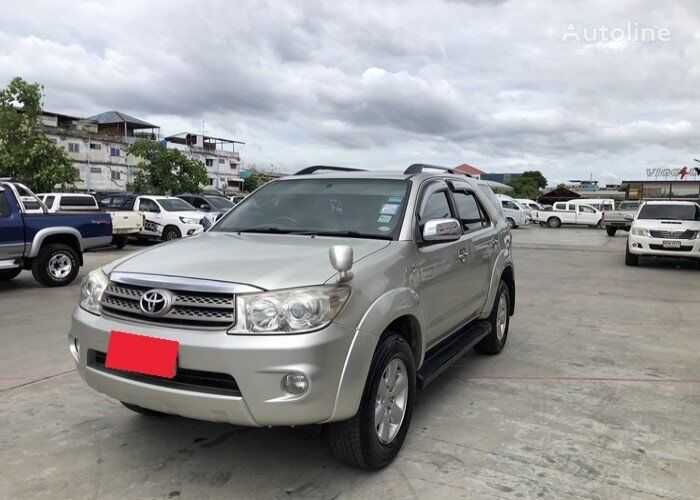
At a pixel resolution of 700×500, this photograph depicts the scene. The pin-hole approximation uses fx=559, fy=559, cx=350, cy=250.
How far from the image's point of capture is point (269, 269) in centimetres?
272

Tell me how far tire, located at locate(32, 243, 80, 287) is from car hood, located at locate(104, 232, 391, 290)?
6.51 m

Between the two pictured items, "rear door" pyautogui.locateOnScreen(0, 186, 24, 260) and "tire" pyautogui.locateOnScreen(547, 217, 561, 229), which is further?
"tire" pyautogui.locateOnScreen(547, 217, 561, 229)

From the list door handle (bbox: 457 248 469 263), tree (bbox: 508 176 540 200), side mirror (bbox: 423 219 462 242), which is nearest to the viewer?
side mirror (bbox: 423 219 462 242)

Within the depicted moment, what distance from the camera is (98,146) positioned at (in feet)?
171

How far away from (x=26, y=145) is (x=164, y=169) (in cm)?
1136

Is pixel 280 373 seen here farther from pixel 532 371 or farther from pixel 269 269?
pixel 532 371

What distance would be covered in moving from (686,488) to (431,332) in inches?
60.9

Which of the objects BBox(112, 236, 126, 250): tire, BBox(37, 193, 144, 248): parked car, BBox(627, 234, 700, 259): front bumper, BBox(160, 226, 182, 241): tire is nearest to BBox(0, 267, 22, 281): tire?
BBox(37, 193, 144, 248): parked car

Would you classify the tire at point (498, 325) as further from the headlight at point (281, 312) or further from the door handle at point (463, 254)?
the headlight at point (281, 312)

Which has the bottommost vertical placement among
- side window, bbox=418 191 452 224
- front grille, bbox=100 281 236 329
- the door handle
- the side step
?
the side step

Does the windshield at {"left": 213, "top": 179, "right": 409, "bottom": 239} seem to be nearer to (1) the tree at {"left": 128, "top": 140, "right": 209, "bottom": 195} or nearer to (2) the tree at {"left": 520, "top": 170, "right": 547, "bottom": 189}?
(1) the tree at {"left": 128, "top": 140, "right": 209, "bottom": 195}

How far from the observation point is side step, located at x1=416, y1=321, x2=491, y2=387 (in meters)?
3.41

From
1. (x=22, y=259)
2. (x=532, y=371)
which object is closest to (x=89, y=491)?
(x=532, y=371)

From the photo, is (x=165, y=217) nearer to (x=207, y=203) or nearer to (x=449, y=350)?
(x=207, y=203)
